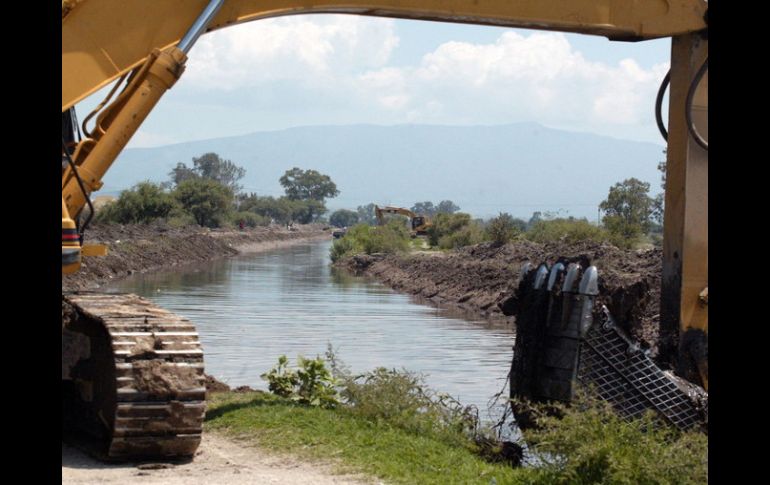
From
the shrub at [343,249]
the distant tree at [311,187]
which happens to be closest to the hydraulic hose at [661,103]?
the shrub at [343,249]

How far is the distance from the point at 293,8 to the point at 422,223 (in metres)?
72.7

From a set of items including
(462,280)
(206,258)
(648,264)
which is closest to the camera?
(648,264)

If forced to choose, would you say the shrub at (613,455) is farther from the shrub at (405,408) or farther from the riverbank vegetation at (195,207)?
the riverbank vegetation at (195,207)

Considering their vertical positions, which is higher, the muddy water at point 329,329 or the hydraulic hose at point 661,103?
the hydraulic hose at point 661,103

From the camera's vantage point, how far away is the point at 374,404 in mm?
9828

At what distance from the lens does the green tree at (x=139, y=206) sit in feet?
217

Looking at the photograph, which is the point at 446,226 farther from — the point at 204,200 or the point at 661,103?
the point at 661,103

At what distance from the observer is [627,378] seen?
10.4 m

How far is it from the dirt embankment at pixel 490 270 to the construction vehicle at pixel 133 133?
2.67m

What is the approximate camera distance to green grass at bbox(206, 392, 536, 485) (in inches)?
312

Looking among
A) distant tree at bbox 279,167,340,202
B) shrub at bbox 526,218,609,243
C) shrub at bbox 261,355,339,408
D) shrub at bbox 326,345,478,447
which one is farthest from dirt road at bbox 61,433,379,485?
distant tree at bbox 279,167,340,202

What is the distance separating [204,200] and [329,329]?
67184 millimetres
